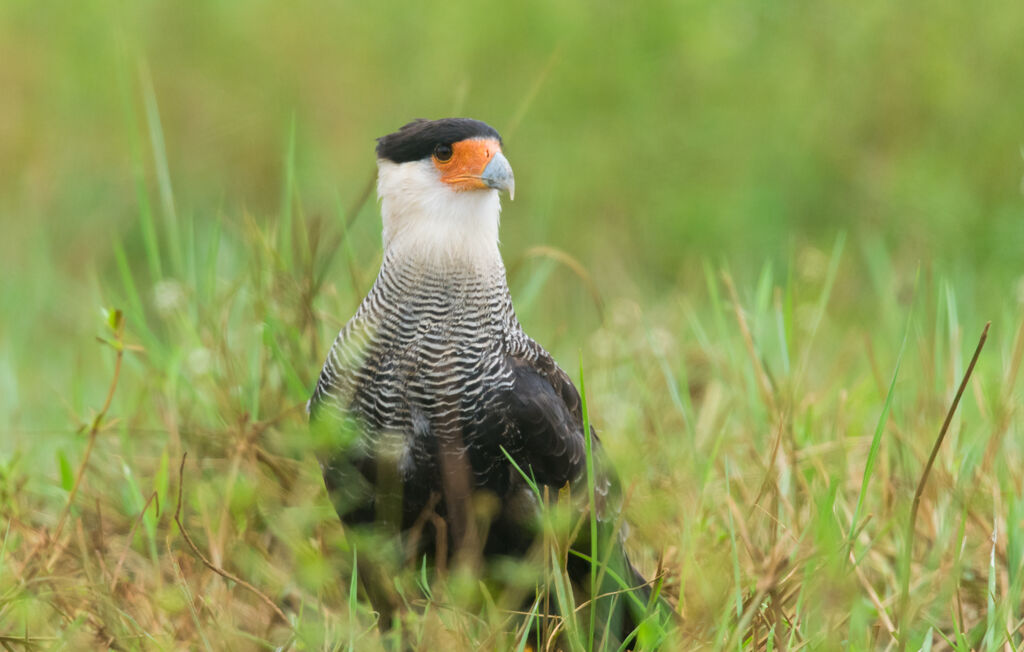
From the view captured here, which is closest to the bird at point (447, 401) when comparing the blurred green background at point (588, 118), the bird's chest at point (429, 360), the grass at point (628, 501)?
the bird's chest at point (429, 360)

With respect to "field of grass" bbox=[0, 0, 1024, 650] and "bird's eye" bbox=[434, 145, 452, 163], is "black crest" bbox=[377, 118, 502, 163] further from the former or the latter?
"field of grass" bbox=[0, 0, 1024, 650]

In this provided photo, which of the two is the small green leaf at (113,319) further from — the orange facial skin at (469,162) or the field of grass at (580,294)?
the orange facial skin at (469,162)

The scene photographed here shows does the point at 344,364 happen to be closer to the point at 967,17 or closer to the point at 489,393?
the point at 489,393

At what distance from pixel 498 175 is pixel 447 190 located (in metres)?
0.15

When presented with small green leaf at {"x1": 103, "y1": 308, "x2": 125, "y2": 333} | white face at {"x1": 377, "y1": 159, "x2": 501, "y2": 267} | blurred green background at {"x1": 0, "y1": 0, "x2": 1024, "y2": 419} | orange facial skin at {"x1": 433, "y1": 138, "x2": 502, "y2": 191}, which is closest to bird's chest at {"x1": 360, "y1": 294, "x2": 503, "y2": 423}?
white face at {"x1": 377, "y1": 159, "x2": 501, "y2": 267}

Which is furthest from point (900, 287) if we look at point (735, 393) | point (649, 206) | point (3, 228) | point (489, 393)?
point (3, 228)

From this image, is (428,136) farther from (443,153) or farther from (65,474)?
(65,474)

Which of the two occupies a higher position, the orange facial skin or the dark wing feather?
the orange facial skin

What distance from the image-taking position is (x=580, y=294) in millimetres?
5719

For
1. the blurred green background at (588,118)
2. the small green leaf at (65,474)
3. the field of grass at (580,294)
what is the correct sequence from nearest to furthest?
1. the field of grass at (580,294)
2. the small green leaf at (65,474)
3. the blurred green background at (588,118)

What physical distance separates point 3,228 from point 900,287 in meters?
4.66

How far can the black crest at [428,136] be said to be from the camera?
284cm

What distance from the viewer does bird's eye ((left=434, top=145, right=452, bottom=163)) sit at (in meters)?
2.87

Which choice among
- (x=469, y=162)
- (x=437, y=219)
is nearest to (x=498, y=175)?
(x=469, y=162)
